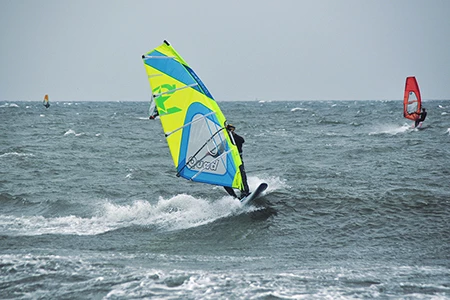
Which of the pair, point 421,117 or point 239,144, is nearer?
point 239,144

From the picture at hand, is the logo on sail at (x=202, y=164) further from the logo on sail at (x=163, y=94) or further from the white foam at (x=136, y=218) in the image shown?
the logo on sail at (x=163, y=94)

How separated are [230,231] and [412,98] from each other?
22.4 metres

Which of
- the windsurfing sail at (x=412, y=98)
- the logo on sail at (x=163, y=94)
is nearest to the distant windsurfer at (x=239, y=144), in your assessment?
the logo on sail at (x=163, y=94)

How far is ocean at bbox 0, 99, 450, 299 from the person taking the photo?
621 cm

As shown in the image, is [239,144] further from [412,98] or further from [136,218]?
[412,98]

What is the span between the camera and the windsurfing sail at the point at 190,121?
9.84 meters

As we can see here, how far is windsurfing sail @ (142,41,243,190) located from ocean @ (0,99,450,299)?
1011mm

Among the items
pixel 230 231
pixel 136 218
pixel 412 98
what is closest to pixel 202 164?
pixel 230 231

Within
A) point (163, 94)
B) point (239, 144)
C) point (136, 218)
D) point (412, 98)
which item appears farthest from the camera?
point (412, 98)

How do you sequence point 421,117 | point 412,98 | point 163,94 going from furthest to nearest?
point 421,117
point 412,98
point 163,94

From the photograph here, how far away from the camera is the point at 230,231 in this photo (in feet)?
31.0

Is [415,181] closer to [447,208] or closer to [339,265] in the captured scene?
[447,208]

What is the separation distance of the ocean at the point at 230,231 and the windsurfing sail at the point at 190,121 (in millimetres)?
1011

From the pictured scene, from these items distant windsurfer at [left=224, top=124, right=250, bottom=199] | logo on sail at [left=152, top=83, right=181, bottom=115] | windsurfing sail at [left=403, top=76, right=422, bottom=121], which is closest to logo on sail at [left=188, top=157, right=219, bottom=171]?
distant windsurfer at [left=224, top=124, right=250, bottom=199]
